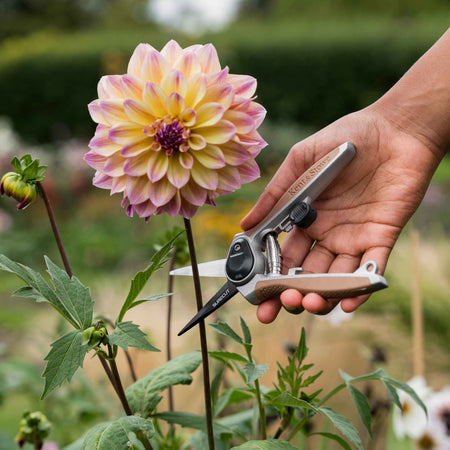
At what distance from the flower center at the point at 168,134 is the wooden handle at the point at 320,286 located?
0.89ft

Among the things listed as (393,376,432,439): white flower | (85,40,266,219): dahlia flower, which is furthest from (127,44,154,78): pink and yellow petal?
(393,376,432,439): white flower

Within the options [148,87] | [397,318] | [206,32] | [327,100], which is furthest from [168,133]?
[206,32]

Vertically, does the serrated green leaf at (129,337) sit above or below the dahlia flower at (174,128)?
below

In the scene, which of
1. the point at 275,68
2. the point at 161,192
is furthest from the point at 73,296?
the point at 275,68

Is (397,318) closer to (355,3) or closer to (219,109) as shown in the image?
(219,109)

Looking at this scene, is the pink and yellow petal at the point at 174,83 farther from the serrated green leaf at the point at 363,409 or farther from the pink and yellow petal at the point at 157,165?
the serrated green leaf at the point at 363,409

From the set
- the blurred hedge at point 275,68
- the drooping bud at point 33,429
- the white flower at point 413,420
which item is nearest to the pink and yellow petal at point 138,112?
the drooping bud at point 33,429

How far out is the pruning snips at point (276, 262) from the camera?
2.89ft

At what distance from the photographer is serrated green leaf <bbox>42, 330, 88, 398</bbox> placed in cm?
69

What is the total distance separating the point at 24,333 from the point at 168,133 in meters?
2.76

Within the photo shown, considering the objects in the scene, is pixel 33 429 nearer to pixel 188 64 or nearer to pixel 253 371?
pixel 253 371

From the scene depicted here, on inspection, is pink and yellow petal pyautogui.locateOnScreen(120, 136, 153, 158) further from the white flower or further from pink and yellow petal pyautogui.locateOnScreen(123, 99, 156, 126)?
the white flower

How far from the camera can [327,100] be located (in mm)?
9219

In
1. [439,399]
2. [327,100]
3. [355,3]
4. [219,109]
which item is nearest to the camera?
[219,109]
